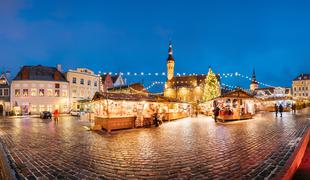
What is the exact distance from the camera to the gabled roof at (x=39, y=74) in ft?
149

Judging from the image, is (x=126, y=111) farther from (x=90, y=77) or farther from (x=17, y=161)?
(x=90, y=77)

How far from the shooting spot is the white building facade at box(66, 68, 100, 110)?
49688mm

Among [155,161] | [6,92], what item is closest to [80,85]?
[6,92]

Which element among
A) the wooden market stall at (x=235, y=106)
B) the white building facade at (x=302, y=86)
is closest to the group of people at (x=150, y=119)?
the wooden market stall at (x=235, y=106)

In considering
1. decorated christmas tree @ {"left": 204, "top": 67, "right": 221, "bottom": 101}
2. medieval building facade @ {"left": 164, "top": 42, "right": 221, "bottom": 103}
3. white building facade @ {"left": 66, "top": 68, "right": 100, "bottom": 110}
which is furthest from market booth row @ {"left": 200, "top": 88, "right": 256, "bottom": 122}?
medieval building facade @ {"left": 164, "top": 42, "right": 221, "bottom": 103}

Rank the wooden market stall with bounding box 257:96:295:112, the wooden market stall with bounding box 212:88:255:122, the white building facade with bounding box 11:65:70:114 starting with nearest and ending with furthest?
the wooden market stall with bounding box 212:88:255:122 < the white building facade with bounding box 11:65:70:114 < the wooden market stall with bounding box 257:96:295:112

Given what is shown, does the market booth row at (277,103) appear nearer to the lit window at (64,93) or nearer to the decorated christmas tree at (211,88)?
the decorated christmas tree at (211,88)

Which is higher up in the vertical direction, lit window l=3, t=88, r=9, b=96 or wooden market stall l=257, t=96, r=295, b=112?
lit window l=3, t=88, r=9, b=96

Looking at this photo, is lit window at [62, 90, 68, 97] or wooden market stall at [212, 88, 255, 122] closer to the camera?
wooden market stall at [212, 88, 255, 122]

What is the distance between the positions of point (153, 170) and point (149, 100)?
49.9 feet

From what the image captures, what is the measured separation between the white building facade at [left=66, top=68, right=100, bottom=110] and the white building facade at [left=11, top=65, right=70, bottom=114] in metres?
1.31

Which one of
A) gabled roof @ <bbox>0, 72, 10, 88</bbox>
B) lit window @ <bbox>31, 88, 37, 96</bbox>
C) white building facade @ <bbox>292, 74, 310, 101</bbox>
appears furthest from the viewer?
white building facade @ <bbox>292, 74, 310, 101</bbox>

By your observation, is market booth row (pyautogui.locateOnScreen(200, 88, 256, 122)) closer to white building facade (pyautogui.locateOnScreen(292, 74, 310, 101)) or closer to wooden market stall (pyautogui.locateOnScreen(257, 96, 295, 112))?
wooden market stall (pyautogui.locateOnScreen(257, 96, 295, 112))

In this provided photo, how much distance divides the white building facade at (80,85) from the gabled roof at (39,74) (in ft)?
6.52
